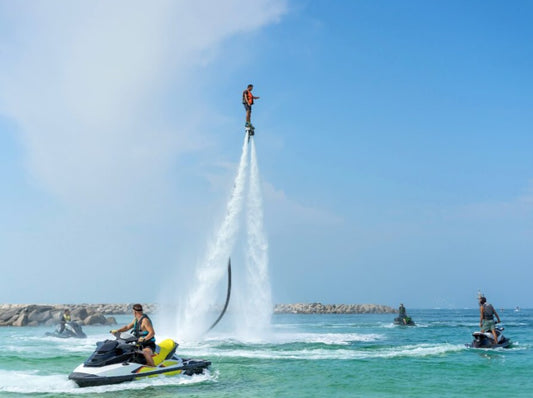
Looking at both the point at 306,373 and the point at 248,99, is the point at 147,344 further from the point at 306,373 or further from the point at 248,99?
the point at 248,99

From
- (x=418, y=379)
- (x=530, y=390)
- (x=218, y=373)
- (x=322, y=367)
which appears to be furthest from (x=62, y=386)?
(x=530, y=390)

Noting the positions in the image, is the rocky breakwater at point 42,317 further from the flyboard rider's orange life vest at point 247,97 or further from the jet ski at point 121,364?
the jet ski at point 121,364

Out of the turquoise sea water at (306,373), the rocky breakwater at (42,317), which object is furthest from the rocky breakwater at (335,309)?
the turquoise sea water at (306,373)

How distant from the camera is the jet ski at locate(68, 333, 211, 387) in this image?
1372 centimetres

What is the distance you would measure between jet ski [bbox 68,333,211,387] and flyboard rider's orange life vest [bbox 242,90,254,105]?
11.5m

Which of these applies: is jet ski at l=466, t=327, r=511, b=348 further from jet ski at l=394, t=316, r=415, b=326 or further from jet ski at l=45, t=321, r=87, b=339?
jet ski at l=394, t=316, r=415, b=326

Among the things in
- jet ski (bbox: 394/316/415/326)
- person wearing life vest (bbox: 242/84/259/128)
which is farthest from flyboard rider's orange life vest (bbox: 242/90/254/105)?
jet ski (bbox: 394/316/415/326)

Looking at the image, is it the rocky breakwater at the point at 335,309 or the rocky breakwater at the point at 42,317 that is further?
the rocky breakwater at the point at 335,309

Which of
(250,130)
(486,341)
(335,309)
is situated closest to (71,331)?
(250,130)

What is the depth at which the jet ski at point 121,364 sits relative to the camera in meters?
13.7

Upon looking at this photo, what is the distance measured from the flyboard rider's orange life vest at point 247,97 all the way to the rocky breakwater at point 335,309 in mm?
125052

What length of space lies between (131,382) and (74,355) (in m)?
10.8

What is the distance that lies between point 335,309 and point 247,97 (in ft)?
418

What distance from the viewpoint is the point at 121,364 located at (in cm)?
1409
